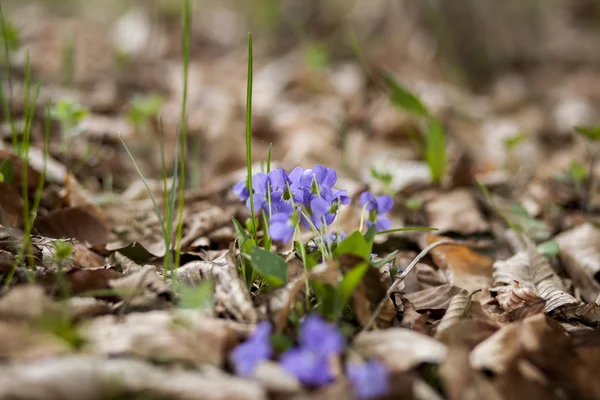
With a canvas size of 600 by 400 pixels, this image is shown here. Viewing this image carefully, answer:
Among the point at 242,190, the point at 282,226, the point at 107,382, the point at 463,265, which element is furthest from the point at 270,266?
the point at 463,265

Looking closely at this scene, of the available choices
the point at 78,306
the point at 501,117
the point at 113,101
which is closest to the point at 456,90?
the point at 501,117

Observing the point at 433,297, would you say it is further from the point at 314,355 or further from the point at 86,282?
the point at 86,282

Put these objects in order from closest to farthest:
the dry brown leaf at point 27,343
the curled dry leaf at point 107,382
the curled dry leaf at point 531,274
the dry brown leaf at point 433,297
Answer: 1. the curled dry leaf at point 107,382
2. the dry brown leaf at point 27,343
3. the dry brown leaf at point 433,297
4. the curled dry leaf at point 531,274

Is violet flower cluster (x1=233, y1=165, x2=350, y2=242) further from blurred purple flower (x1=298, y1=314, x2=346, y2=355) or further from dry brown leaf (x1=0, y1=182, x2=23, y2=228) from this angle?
dry brown leaf (x1=0, y1=182, x2=23, y2=228)

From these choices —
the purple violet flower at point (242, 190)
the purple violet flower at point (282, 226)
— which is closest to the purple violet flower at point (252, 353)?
the purple violet flower at point (282, 226)

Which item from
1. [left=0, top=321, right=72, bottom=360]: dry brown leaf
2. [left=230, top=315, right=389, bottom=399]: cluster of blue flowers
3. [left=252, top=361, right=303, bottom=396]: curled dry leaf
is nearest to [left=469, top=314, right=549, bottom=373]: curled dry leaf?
[left=230, top=315, right=389, bottom=399]: cluster of blue flowers

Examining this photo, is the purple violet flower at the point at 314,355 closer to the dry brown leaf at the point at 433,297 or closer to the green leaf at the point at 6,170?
the dry brown leaf at the point at 433,297

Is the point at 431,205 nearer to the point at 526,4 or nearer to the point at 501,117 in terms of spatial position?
the point at 501,117
